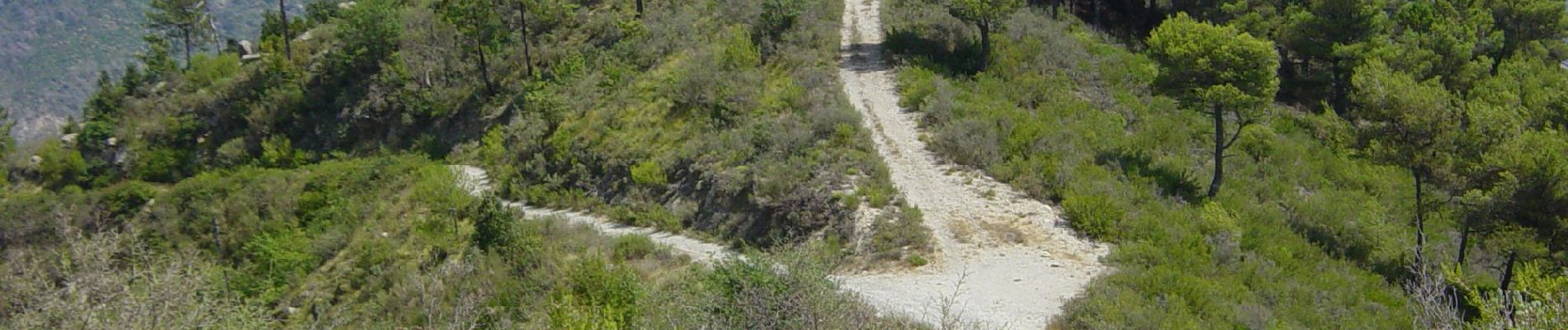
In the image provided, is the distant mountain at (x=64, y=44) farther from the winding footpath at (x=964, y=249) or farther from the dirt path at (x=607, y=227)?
the winding footpath at (x=964, y=249)

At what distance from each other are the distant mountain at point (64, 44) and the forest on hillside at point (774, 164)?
A: 2314 inches

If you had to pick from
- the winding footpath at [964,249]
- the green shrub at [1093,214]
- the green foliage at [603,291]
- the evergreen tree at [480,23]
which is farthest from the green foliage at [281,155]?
the green shrub at [1093,214]

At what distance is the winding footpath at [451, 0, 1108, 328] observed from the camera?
13812mm

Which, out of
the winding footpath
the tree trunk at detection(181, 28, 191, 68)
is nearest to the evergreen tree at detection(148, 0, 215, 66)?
the tree trunk at detection(181, 28, 191, 68)

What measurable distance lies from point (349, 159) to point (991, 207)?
66.2 ft

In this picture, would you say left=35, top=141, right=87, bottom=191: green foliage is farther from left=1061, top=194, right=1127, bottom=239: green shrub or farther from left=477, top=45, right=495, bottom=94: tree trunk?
left=1061, top=194, right=1127, bottom=239: green shrub

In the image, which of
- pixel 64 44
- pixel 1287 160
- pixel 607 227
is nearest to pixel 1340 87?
pixel 1287 160

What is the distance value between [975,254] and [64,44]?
335 feet

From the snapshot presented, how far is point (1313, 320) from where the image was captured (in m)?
13.9

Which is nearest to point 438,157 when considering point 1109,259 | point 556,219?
point 556,219

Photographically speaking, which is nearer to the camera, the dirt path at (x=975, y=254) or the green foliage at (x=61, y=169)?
the dirt path at (x=975, y=254)

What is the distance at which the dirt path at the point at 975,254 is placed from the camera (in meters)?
13.8

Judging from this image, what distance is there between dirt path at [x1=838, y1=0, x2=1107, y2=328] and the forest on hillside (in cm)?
43

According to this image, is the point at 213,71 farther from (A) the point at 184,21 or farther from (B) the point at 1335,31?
(B) the point at 1335,31
